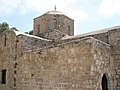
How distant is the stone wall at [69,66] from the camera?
745 cm

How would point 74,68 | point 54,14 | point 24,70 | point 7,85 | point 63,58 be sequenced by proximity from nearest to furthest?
1. point 74,68
2. point 63,58
3. point 24,70
4. point 7,85
5. point 54,14

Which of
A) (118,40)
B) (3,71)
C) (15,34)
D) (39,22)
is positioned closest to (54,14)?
(39,22)

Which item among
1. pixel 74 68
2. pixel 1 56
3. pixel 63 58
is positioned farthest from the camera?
pixel 1 56

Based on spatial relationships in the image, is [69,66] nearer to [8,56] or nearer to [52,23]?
[8,56]

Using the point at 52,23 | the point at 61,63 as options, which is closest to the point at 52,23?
the point at 52,23

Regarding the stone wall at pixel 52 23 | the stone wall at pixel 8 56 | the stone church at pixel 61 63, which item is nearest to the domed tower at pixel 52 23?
the stone wall at pixel 52 23

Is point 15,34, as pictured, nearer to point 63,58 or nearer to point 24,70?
point 24,70

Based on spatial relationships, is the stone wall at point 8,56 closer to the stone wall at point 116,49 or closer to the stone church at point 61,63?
the stone church at point 61,63

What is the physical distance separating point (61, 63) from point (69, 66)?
19.4 inches

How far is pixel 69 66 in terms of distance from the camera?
811 cm

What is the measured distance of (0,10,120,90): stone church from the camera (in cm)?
756

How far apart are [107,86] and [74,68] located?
1787 millimetres

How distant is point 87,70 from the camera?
7.45m

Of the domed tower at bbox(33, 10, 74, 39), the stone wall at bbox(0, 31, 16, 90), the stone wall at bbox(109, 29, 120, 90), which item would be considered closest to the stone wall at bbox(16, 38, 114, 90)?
the stone wall at bbox(109, 29, 120, 90)
